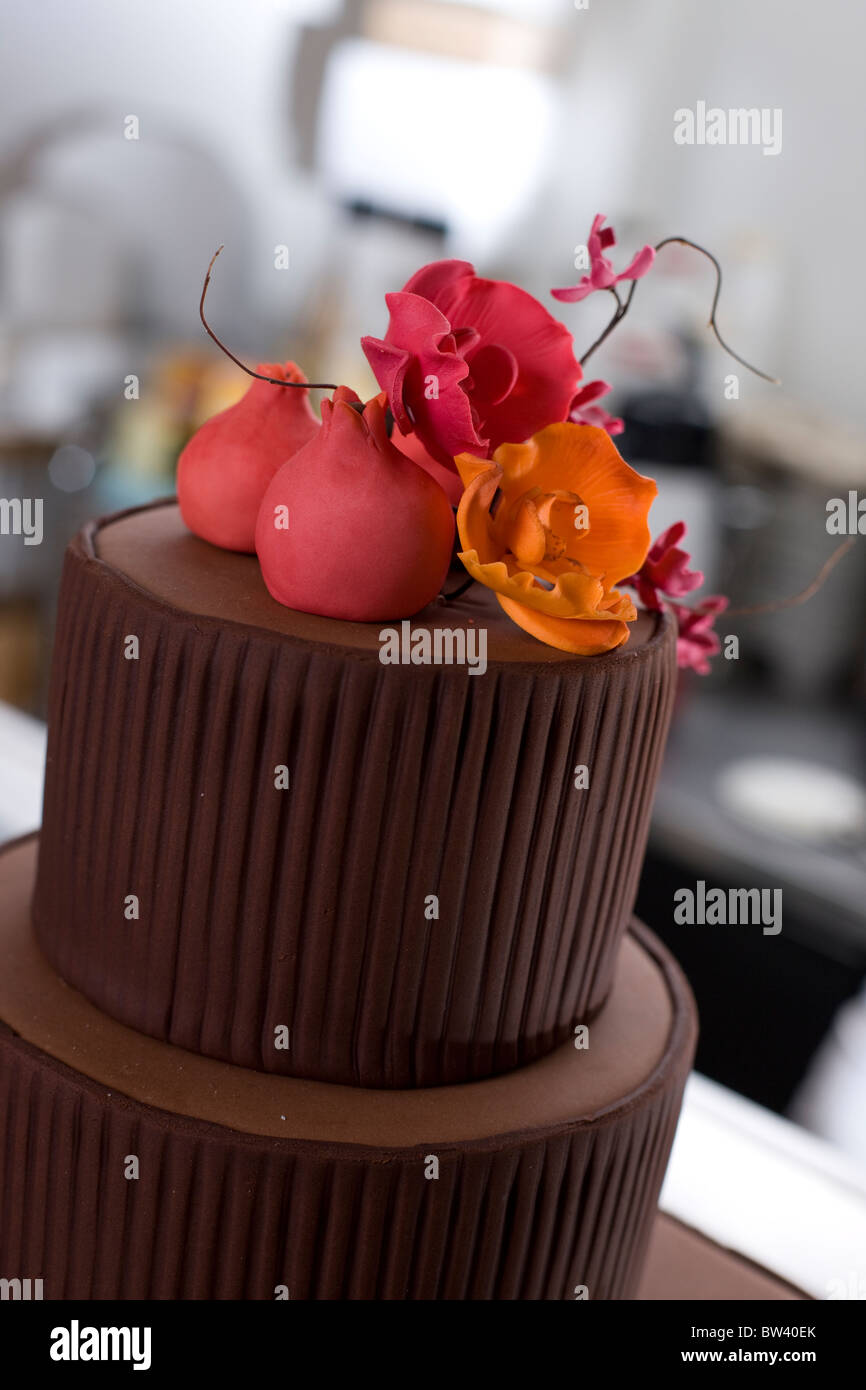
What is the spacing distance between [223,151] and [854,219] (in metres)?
1.89

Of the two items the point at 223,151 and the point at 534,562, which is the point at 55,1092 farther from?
the point at 223,151

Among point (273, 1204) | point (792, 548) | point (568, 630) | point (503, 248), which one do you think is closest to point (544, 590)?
point (568, 630)

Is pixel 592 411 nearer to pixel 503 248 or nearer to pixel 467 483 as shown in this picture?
pixel 467 483

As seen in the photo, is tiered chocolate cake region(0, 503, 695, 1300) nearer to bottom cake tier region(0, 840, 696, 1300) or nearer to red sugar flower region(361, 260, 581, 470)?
bottom cake tier region(0, 840, 696, 1300)

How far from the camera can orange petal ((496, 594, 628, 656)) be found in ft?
2.38

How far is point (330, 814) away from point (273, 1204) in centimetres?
21

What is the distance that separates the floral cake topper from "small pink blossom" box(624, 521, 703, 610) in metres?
0.09

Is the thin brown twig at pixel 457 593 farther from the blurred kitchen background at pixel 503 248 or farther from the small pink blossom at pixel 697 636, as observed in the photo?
the blurred kitchen background at pixel 503 248

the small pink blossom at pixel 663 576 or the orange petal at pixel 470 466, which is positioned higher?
the orange petal at pixel 470 466

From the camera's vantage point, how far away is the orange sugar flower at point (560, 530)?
0.71 metres

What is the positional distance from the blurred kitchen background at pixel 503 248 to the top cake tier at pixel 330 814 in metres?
2.15

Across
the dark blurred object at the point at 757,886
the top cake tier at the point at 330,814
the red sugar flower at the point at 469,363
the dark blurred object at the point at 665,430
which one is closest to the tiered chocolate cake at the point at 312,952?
the top cake tier at the point at 330,814

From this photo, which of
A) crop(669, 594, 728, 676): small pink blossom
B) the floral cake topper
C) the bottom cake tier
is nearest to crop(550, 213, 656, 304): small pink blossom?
the floral cake topper

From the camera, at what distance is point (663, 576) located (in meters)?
0.85
